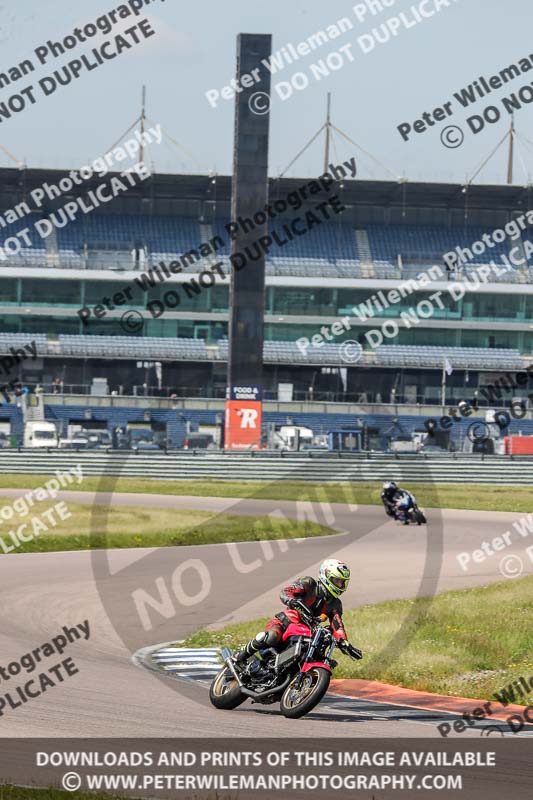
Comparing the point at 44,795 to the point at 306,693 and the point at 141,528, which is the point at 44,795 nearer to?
the point at 306,693

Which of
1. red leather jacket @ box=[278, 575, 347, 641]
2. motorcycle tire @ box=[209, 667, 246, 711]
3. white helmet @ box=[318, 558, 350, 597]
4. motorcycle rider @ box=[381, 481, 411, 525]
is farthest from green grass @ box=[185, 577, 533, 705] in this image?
motorcycle rider @ box=[381, 481, 411, 525]

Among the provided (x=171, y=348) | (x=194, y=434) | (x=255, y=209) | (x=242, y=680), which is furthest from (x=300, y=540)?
(x=171, y=348)

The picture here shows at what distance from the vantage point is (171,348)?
73125mm

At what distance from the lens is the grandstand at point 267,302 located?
73.2m

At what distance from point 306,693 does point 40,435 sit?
47.8 metres

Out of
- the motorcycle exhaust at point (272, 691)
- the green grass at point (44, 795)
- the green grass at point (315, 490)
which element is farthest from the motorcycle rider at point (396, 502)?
the green grass at point (44, 795)

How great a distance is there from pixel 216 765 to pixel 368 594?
11.9m

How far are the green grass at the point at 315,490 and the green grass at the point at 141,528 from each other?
737 cm

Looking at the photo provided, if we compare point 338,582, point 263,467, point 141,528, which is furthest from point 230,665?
point 263,467

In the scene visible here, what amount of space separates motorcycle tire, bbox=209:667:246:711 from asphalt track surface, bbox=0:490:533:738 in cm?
12

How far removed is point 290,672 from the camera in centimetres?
1103

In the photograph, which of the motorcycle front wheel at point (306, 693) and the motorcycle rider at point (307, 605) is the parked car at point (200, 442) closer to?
the motorcycle rider at point (307, 605)

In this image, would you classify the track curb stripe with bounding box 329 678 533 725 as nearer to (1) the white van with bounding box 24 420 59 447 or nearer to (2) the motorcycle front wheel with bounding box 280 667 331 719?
(2) the motorcycle front wheel with bounding box 280 667 331 719

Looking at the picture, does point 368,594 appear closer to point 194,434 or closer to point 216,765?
point 216,765
